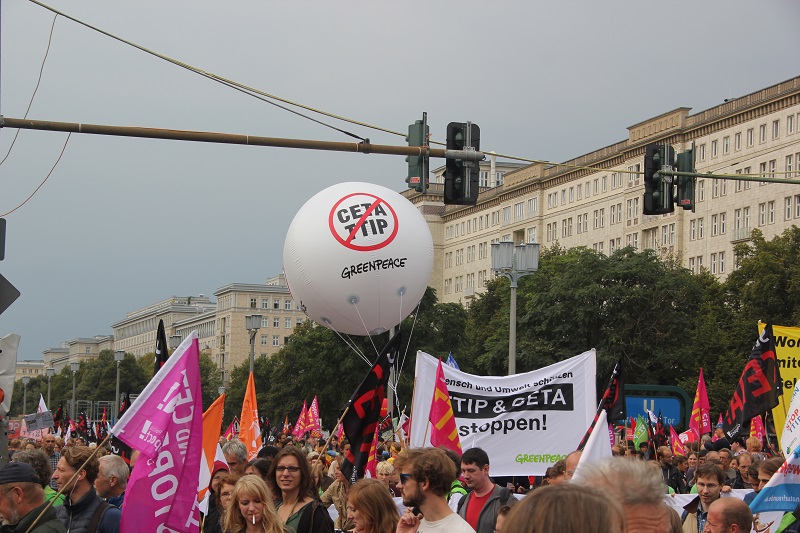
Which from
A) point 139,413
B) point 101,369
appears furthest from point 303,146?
point 101,369

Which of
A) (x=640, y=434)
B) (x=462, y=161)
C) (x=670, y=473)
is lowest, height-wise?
(x=670, y=473)

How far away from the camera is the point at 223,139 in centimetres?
1525

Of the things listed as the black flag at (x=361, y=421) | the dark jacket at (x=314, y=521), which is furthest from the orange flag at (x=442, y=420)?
the dark jacket at (x=314, y=521)

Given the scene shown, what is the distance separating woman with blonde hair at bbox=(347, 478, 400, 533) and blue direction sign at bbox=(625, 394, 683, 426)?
26799mm

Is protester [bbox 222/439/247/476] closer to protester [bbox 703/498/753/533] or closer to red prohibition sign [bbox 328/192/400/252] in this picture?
protester [bbox 703/498/753/533]

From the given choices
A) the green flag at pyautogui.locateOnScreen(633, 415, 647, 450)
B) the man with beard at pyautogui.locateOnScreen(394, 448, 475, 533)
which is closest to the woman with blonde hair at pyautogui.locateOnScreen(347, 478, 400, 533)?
the man with beard at pyautogui.locateOnScreen(394, 448, 475, 533)

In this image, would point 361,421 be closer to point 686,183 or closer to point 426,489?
point 426,489

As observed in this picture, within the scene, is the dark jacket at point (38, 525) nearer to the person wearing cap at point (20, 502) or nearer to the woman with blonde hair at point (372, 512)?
the person wearing cap at point (20, 502)

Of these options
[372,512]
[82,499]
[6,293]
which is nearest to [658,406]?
[6,293]

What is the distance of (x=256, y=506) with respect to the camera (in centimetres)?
736

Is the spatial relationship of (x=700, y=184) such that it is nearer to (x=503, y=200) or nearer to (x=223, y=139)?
(x=503, y=200)

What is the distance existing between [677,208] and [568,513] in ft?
304

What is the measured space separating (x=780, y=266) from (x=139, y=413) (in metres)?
60.0

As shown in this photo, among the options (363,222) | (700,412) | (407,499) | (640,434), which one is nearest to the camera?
(407,499)
